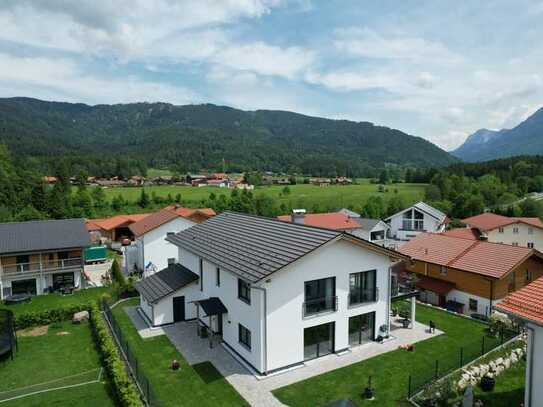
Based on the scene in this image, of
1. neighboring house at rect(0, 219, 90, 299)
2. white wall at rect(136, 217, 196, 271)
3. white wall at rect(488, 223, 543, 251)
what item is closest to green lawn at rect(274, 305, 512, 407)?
white wall at rect(136, 217, 196, 271)

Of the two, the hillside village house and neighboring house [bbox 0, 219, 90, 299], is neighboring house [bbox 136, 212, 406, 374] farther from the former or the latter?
the hillside village house

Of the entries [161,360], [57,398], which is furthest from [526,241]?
[57,398]

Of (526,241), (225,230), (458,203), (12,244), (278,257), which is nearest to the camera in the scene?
(278,257)

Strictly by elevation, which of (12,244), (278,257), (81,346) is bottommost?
(81,346)

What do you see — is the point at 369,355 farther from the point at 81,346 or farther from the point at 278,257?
the point at 81,346

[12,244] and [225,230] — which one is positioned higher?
[225,230]

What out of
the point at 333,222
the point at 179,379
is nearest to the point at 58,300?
the point at 179,379

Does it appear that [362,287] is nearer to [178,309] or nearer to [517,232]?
[178,309]

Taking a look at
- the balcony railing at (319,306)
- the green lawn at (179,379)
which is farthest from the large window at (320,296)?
A: the green lawn at (179,379)
